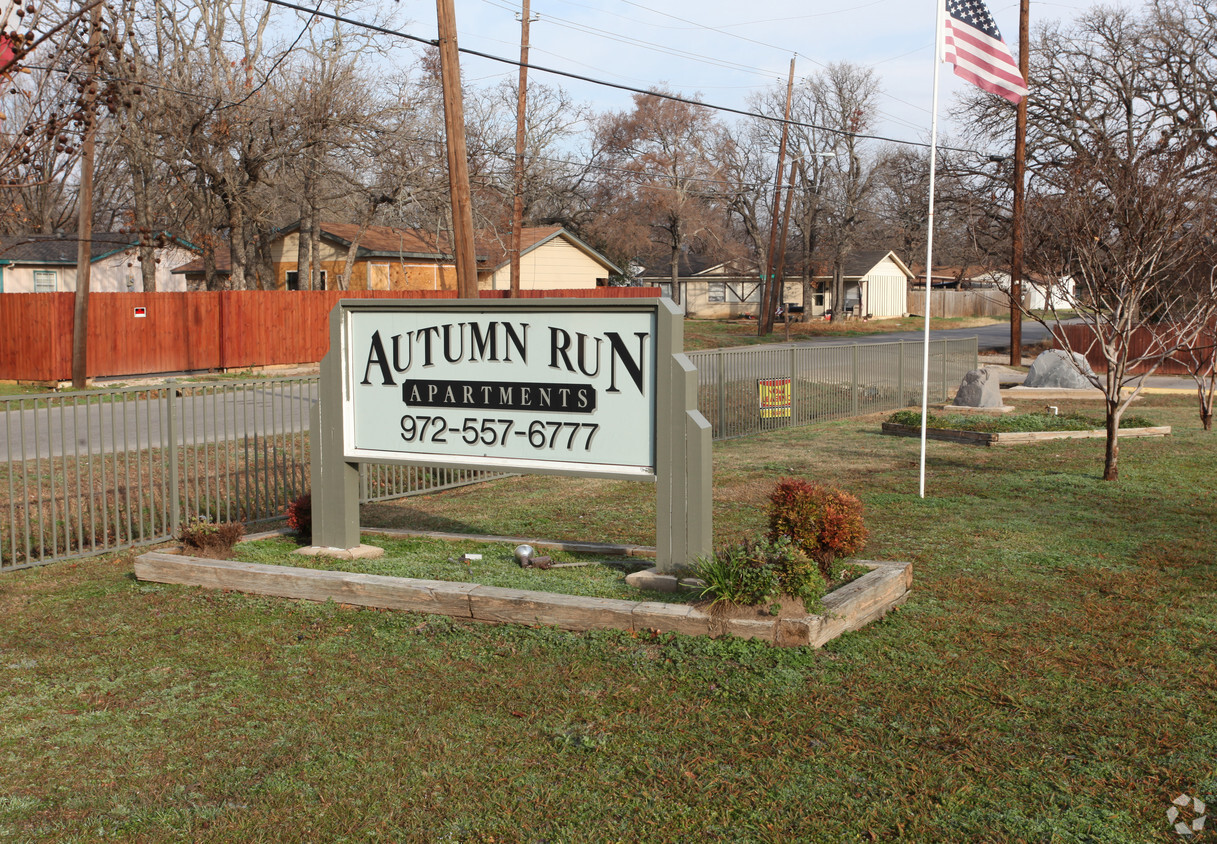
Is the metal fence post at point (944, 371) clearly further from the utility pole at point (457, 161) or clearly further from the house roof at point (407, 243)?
the house roof at point (407, 243)

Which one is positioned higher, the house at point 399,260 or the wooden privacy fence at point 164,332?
the house at point 399,260

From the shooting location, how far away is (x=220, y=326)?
1102 inches

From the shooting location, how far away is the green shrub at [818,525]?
7.07 metres

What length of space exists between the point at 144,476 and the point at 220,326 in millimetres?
17538

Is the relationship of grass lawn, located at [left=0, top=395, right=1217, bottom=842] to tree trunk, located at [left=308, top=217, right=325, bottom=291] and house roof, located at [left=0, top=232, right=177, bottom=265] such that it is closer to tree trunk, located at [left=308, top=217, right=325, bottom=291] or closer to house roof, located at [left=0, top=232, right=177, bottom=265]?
tree trunk, located at [left=308, top=217, right=325, bottom=291]

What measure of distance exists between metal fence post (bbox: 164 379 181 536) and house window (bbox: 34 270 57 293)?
113ft

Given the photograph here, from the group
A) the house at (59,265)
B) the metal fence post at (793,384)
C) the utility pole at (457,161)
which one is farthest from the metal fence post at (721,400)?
the house at (59,265)

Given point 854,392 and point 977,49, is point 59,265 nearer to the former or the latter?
point 854,392

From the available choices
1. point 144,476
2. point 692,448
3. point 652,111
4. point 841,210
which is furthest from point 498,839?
point 841,210

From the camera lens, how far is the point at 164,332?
26609mm

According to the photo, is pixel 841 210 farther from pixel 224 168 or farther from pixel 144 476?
pixel 144 476

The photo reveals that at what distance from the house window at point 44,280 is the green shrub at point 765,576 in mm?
39375

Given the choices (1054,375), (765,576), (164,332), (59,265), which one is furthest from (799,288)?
(765,576)

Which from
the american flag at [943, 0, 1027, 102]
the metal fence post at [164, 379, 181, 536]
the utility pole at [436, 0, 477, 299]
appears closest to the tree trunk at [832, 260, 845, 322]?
the utility pole at [436, 0, 477, 299]
